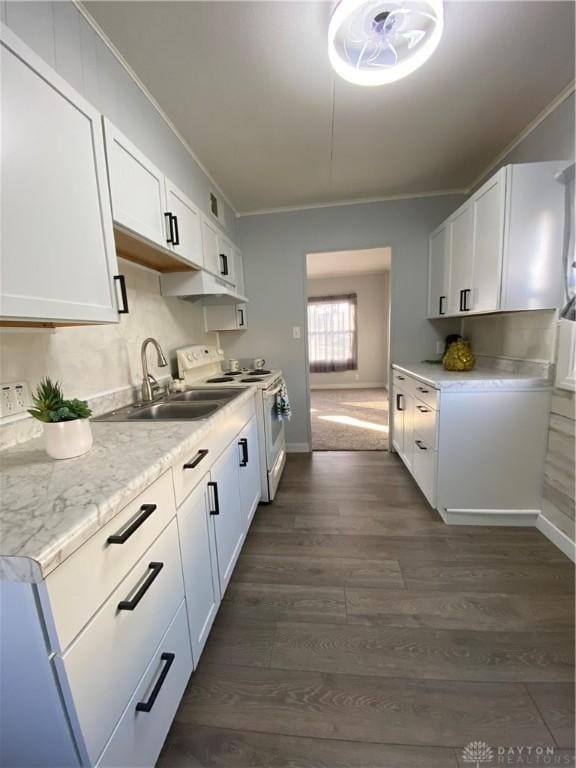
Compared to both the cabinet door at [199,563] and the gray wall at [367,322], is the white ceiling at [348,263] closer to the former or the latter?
the gray wall at [367,322]

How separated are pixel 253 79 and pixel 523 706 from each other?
9.50 feet

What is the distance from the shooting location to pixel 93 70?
4.09 ft

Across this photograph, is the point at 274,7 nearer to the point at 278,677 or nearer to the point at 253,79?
the point at 253,79

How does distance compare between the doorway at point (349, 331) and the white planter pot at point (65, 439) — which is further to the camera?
the doorway at point (349, 331)

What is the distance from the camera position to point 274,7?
3.97 ft

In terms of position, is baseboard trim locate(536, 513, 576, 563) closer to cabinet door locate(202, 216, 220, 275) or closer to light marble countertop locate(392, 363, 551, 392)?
light marble countertop locate(392, 363, 551, 392)

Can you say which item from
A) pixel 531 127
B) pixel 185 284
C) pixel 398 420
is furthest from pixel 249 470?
pixel 531 127

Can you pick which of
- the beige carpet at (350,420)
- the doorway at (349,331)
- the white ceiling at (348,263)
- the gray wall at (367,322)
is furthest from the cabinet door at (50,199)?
the gray wall at (367,322)

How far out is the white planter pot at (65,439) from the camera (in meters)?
0.86

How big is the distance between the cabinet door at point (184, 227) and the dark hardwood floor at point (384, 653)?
180cm

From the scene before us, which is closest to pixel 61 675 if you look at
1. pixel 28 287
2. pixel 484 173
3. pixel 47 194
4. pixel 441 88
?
pixel 28 287

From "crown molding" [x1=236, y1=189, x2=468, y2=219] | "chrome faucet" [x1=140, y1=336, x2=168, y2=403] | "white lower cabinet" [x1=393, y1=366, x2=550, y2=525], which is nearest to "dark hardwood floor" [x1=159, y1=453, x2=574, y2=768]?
"white lower cabinet" [x1=393, y1=366, x2=550, y2=525]

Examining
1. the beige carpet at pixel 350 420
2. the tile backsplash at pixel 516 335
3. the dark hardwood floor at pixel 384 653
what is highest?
the tile backsplash at pixel 516 335

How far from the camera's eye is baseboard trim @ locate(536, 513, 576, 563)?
5.29 feet
